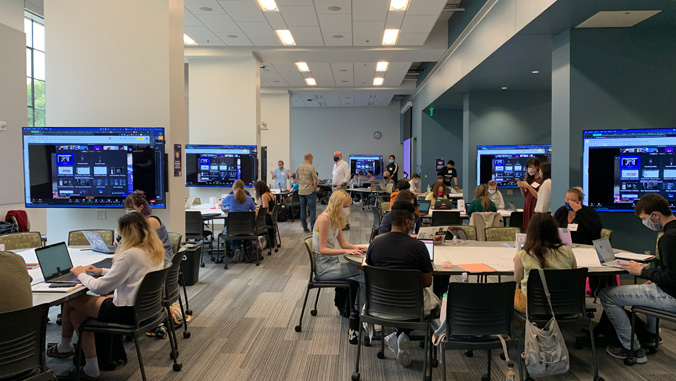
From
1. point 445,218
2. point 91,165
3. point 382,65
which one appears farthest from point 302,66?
point 91,165

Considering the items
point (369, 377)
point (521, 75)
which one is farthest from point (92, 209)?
point (521, 75)

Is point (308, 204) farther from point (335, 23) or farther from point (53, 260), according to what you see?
point (53, 260)

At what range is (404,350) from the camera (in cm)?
368

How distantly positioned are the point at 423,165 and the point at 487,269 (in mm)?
11586

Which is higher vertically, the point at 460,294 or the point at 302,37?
the point at 302,37

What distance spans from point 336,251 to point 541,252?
189 cm

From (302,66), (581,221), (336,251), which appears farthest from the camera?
(302,66)

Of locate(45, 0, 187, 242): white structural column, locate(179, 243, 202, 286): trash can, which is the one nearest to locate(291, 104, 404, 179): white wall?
locate(179, 243, 202, 286): trash can

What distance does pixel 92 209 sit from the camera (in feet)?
18.7

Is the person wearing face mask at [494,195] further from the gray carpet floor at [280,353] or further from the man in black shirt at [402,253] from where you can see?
the man in black shirt at [402,253]

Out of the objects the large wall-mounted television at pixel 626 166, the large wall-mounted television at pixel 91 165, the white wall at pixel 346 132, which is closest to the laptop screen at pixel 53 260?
the large wall-mounted television at pixel 91 165

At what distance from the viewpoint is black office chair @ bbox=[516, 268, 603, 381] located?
328 centimetres

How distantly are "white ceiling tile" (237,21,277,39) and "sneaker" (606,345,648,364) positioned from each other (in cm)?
763

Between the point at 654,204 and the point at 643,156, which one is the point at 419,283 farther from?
the point at 643,156
